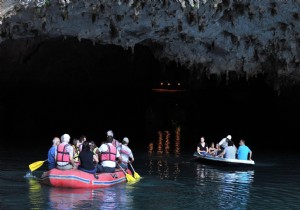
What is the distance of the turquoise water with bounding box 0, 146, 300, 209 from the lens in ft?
53.5

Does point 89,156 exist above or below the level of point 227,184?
above

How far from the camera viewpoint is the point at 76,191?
17938 millimetres

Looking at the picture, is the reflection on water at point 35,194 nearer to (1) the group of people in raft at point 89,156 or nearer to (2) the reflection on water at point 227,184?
(1) the group of people in raft at point 89,156

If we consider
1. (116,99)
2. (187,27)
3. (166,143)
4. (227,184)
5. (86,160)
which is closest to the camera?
(86,160)

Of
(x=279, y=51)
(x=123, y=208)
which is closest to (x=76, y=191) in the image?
(x=123, y=208)

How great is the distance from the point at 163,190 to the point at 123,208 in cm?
338

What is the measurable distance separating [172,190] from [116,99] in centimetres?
4473

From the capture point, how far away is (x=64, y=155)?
18547 millimetres

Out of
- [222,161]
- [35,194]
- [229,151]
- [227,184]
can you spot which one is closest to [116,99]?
[229,151]

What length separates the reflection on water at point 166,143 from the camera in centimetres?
3204

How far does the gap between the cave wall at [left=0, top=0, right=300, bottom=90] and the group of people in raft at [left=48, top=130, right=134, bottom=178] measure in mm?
5028

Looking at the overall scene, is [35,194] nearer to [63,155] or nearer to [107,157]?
[63,155]

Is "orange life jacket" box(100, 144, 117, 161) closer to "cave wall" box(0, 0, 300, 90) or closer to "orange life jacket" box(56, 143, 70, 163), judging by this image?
"orange life jacket" box(56, 143, 70, 163)

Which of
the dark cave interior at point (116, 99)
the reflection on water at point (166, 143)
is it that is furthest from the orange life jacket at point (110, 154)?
the dark cave interior at point (116, 99)
